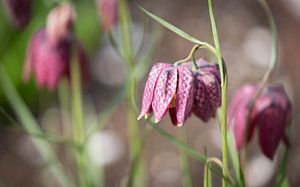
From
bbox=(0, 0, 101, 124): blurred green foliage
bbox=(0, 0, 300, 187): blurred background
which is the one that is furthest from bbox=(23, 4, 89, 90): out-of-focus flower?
bbox=(0, 0, 101, 124): blurred green foliage

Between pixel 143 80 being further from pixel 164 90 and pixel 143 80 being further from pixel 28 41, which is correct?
pixel 164 90

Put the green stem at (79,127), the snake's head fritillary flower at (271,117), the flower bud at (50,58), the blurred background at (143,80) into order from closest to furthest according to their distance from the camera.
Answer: the snake's head fritillary flower at (271,117) < the green stem at (79,127) < the flower bud at (50,58) < the blurred background at (143,80)

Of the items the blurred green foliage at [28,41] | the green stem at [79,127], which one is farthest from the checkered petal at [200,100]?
the blurred green foliage at [28,41]

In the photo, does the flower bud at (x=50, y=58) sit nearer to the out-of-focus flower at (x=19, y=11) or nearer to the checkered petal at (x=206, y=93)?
the out-of-focus flower at (x=19, y=11)

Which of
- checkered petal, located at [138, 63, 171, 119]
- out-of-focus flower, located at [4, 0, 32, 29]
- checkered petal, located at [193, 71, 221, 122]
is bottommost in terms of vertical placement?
out-of-focus flower, located at [4, 0, 32, 29]

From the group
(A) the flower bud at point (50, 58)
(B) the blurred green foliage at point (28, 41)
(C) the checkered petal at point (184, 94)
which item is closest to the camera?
(C) the checkered petal at point (184, 94)

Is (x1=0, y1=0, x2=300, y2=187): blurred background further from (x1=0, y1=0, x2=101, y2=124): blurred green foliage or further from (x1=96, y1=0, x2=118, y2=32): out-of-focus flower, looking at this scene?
(x1=96, y1=0, x2=118, y2=32): out-of-focus flower

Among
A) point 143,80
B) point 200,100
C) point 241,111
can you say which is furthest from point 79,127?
point 143,80

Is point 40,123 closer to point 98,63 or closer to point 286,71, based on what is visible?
point 98,63
